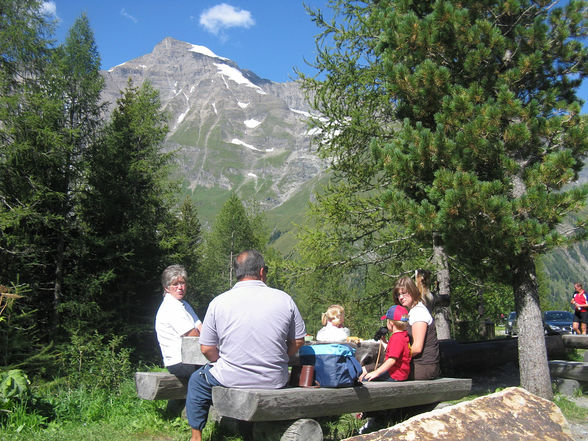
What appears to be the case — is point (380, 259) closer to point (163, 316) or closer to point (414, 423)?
point (163, 316)

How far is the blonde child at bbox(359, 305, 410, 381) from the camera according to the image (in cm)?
479

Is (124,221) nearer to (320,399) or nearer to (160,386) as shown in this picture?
→ (160,386)

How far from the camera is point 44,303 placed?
60.1 ft

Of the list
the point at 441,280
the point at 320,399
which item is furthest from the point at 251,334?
the point at 441,280

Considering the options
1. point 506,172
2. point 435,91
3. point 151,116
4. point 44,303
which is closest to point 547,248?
point 506,172

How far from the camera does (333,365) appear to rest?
4125 millimetres

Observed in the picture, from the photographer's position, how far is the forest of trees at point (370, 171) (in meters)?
6.50

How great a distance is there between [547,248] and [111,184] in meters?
18.2

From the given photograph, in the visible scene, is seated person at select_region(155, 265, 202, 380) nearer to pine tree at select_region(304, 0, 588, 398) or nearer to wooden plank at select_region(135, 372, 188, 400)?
wooden plank at select_region(135, 372, 188, 400)

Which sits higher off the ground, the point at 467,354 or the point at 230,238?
the point at 230,238

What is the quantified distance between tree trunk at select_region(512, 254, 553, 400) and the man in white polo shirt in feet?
13.7

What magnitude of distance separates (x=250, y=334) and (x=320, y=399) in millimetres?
759

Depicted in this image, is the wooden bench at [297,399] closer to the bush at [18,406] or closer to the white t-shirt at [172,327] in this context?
the white t-shirt at [172,327]

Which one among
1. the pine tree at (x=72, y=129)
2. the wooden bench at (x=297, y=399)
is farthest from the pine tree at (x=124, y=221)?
the wooden bench at (x=297, y=399)
